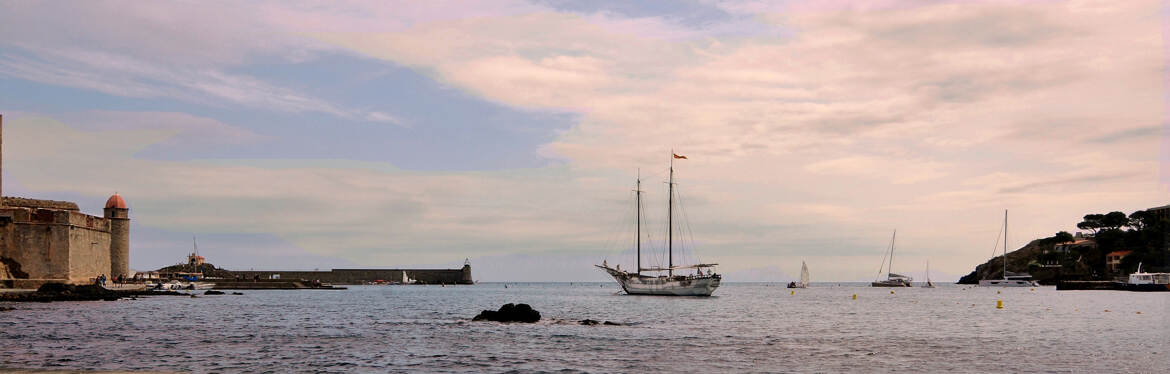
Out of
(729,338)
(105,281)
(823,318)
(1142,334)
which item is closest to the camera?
(729,338)

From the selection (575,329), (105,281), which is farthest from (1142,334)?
(105,281)

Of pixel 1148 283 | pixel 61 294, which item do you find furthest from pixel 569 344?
pixel 1148 283

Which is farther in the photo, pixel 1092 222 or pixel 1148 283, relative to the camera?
pixel 1092 222

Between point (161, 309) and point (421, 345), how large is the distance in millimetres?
35117

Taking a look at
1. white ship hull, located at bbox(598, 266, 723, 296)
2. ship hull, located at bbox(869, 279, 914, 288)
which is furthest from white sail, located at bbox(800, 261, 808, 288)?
white ship hull, located at bbox(598, 266, 723, 296)

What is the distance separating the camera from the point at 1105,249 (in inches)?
Result: 6388

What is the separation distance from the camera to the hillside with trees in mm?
146500

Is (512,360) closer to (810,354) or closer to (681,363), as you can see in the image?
(681,363)

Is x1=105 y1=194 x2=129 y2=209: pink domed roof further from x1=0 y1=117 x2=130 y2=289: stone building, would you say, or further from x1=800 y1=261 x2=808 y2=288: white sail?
x1=800 y1=261 x2=808 y2=288: white sail

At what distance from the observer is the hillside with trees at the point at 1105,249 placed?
146 metres

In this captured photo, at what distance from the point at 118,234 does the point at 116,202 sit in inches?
156

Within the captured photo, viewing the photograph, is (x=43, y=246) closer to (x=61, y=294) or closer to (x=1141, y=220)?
(x=61, y=294)

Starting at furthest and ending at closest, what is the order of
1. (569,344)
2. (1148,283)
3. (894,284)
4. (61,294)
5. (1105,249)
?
(894,284) < (1105,249) < (1148,283) < (61,294) < (569,344)

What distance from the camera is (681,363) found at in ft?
102
